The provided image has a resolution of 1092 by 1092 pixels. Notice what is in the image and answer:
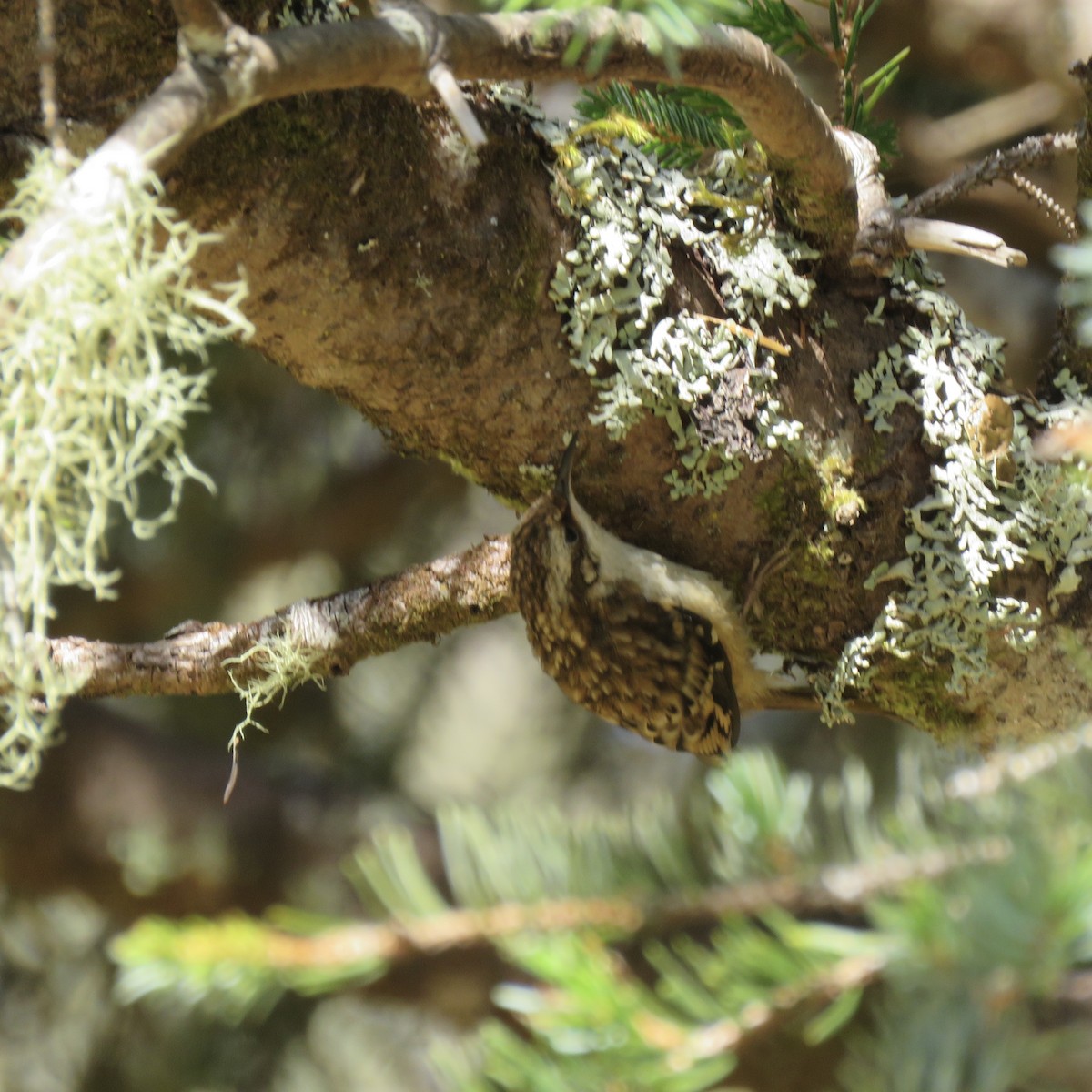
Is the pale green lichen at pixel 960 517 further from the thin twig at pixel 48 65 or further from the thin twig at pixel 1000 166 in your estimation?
the thin twig at pixel 48 65

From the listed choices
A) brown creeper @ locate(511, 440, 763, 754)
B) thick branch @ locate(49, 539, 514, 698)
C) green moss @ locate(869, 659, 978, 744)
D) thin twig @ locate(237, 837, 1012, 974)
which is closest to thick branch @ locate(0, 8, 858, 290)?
brown creeper @ locate(511, 440, 763, 754)

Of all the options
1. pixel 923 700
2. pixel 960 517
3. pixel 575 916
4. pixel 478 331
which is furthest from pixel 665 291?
pixel 575 916

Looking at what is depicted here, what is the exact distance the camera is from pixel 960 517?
4.39 ft

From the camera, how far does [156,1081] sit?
3.08 metres

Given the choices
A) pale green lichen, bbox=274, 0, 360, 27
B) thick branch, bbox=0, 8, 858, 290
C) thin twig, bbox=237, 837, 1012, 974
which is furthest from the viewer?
thin twig, bbox=237, 837, 1012, 974

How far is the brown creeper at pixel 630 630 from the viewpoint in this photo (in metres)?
1.47

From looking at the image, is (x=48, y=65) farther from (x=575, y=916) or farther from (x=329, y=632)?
(x=575, y=916)

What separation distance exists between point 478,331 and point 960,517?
0.63 metres

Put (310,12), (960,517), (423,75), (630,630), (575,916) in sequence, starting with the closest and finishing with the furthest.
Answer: (423,75), (310,12), (960,517), (575,916), (630,630)

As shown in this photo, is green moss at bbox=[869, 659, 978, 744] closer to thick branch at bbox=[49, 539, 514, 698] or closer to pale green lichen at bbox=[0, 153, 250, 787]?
thick branch at bbox=[49, 539, 514, 698]

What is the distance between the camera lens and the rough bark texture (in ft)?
3.29

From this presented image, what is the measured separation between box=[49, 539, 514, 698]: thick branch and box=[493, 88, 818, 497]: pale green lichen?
1.25 ft

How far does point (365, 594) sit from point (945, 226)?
2.88ft

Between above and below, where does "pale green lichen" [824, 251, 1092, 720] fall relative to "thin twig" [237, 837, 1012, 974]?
above
